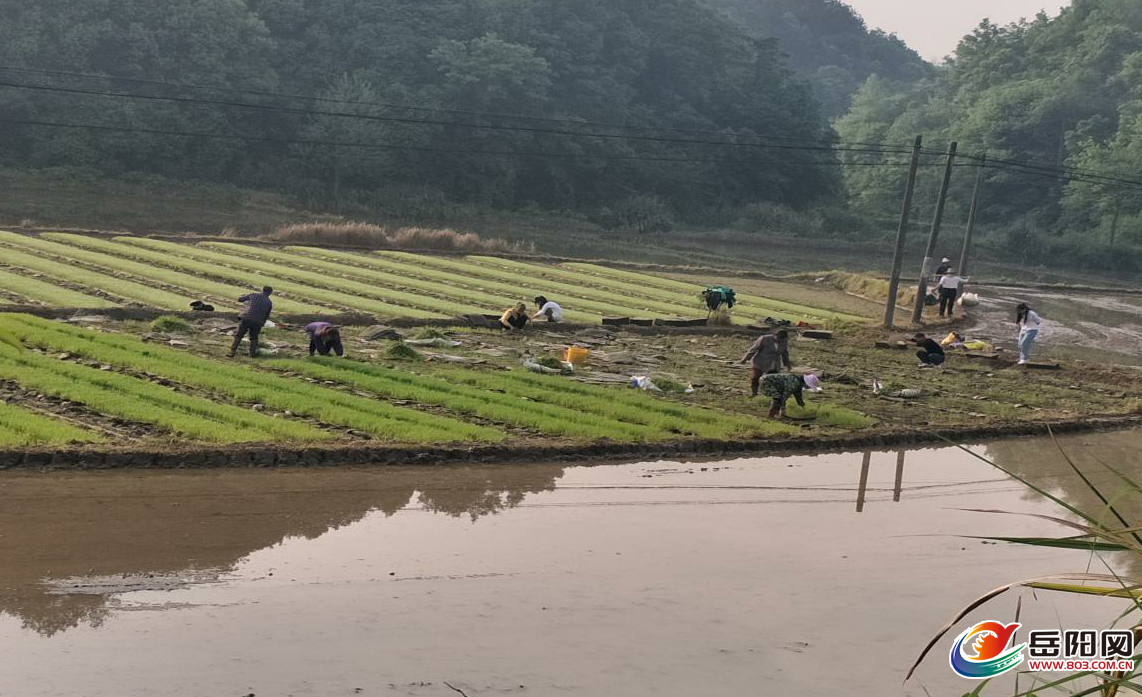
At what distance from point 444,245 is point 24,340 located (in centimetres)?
2833

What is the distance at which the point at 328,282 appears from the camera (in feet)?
118

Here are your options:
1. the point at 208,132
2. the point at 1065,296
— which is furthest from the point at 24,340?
the point at 208,132

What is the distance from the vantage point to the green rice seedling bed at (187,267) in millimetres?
30380

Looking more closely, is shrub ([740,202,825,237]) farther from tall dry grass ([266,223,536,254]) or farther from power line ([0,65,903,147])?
tall dry grass ([266,223,536,254])

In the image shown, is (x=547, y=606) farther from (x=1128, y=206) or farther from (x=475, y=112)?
(x=1128, y=206)

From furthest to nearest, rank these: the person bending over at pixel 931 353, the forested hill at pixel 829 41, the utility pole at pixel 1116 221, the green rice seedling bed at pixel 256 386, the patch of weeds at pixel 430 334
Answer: the forested hill at pixel 829 41, the utility pole at pixel 1116 221, the person bending over at pixel 931 353, the patch of weeds at pixel 430 334, the green rice seedling bed at pixel 256 386

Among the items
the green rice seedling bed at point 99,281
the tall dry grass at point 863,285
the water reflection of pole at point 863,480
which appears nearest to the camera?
the water reflection of pole at point 863,480

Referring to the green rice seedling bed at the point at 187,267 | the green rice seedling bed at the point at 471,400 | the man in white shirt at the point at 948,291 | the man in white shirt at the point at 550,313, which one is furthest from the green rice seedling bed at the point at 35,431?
the man in white shirt at the point at 948,291

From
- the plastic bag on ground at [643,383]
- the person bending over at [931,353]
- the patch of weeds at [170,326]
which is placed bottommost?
the patch of weeds at [170,326]

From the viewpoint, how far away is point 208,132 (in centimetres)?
6938

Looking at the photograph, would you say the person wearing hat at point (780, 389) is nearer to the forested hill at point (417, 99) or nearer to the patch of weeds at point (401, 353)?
the patch of weeds at point (401, 353)

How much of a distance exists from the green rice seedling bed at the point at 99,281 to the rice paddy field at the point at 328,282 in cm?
3

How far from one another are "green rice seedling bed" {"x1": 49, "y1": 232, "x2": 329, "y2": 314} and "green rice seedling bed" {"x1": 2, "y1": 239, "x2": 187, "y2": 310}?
5.30 feet

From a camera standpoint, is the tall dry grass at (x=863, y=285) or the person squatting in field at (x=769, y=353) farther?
the tall dry grass at (x=863, y=285)
